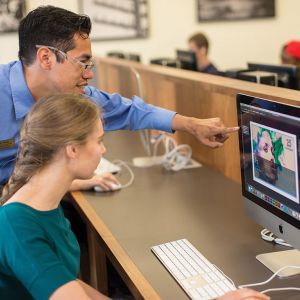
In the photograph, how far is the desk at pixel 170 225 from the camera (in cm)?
124

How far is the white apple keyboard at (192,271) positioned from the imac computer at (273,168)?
0.14 metres

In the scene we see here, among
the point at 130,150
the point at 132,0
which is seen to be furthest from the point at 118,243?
the point at 132,0

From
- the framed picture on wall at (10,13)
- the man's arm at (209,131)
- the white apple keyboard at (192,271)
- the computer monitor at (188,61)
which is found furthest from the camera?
the framed picture on wall at (10,13)

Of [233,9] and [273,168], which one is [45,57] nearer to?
[273,168]

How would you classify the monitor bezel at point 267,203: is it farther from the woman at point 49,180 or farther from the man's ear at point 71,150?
the man's ear at point 71,150

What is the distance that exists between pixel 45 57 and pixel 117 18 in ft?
12.6

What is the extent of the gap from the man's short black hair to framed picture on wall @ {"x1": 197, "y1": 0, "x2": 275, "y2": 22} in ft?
13.5

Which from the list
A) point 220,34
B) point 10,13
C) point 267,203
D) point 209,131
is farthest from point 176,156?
point 220,34

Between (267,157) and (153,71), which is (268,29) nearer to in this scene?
(153,71)

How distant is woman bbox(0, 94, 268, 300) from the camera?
1033 mm

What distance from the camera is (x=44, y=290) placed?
1.00 m

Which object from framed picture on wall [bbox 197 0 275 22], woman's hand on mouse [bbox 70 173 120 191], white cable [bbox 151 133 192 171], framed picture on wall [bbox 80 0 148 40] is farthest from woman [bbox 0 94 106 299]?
framed picture on wall [bbox 197 0 275 22]

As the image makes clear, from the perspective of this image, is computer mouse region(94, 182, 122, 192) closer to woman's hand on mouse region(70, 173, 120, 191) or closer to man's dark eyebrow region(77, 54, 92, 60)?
woman's hand on mouse region(70, 173, 120, 191)

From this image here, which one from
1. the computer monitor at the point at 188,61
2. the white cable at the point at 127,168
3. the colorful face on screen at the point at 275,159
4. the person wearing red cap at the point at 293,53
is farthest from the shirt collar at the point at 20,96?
the person wearing red cap at the point at 293,53
